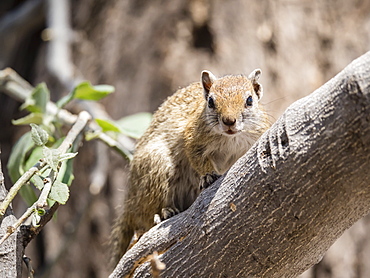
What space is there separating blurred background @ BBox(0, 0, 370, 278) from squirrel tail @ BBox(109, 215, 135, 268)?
156 cm

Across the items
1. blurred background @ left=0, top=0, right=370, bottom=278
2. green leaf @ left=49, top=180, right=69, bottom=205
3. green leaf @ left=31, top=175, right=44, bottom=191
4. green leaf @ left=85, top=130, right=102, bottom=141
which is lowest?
green leaf @ left=49, top=180, right=69, bottom=205

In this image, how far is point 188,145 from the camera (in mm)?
2213

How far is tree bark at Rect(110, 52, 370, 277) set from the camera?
135 cm

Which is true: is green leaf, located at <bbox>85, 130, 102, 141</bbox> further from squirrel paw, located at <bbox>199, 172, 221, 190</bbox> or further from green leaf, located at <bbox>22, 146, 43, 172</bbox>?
squirrel paw, located at <bbox>199, 172, 221, 190</bbox>

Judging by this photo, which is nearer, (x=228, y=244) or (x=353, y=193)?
(x=353, y=193)

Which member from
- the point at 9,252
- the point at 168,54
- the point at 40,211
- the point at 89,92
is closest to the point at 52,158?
the point at 40,211

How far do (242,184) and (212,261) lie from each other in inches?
10.1

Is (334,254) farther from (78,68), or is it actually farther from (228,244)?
(228,244)

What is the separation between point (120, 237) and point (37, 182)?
863 mm

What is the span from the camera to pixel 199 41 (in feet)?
14.0

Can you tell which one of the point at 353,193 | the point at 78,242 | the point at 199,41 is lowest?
the point at 353,193

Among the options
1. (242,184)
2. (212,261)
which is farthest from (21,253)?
(242,184)

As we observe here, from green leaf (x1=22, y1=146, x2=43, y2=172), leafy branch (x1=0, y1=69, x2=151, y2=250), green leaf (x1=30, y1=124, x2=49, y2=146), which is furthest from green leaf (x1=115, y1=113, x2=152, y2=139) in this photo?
green leaf (x1=30, y1=124, x2=49, y2=146)

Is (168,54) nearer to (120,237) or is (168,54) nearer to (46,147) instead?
(120,237)
